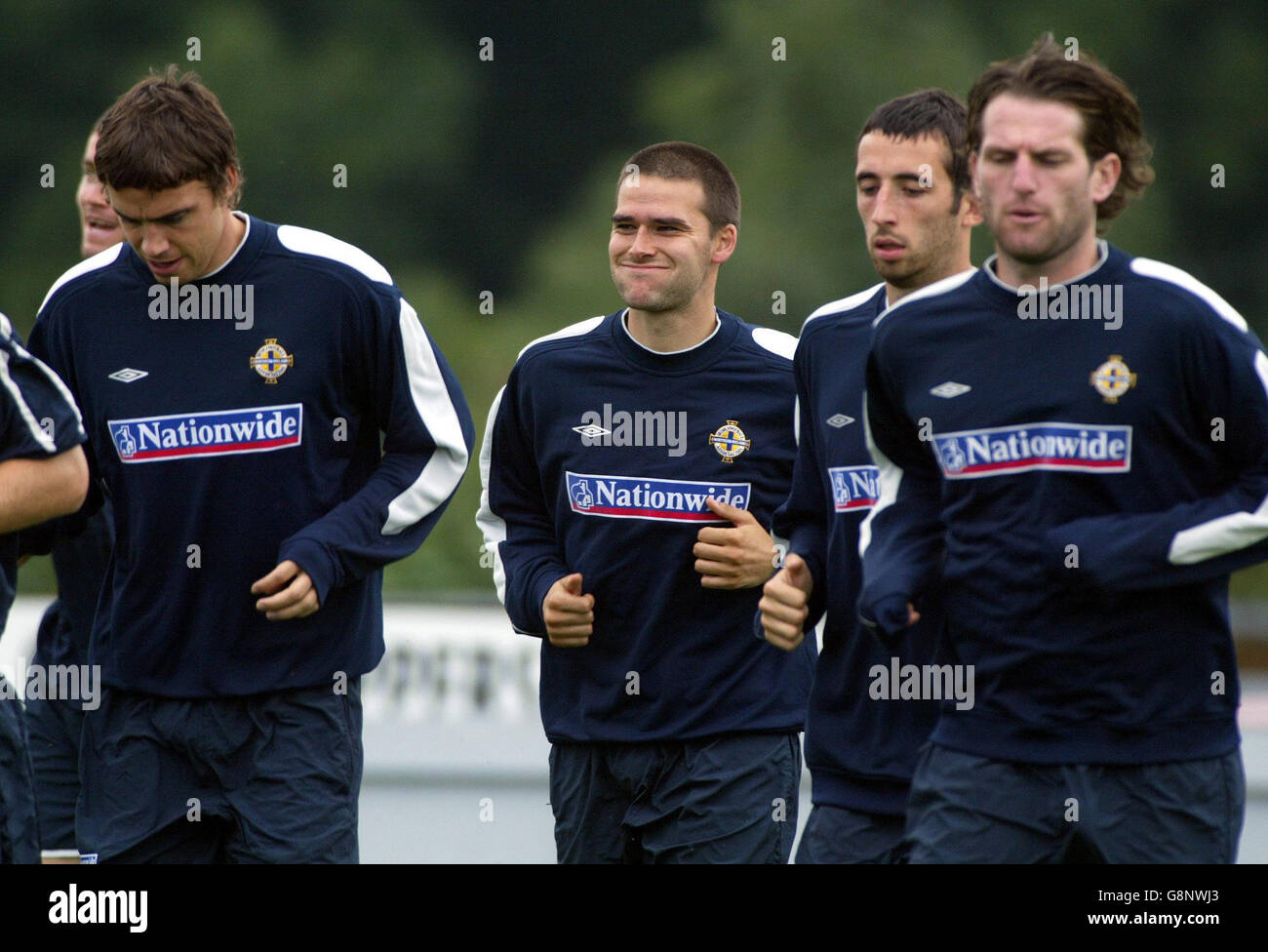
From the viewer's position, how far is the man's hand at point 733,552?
4.58 metres

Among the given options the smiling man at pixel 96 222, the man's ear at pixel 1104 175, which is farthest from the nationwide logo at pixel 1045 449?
the smiling man at pixel 96 222

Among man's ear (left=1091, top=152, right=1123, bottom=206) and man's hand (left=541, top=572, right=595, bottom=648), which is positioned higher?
man's ear (left=1091, top=152, right=1123, bottom=206)

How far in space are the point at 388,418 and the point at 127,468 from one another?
2.00 ft

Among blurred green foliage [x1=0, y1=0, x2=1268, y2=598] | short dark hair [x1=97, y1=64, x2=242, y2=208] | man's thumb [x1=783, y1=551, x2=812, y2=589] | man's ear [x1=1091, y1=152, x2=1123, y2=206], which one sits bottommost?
man's thumb [x1=783, y1=551, x2=812, y2=589]

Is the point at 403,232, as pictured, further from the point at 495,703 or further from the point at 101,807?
the point at 101,807

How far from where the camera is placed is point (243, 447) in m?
4.53

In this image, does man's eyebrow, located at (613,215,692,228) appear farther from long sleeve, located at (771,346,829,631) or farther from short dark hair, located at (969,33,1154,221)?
short dark hair, located at (969,33,1154,221)

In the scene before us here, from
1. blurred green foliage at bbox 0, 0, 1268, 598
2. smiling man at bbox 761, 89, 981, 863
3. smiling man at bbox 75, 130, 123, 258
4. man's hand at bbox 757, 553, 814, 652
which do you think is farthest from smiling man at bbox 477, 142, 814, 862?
blurred green foliage at bbox 0, 0, 1268, 598

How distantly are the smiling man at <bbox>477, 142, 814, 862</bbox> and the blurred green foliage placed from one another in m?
8.54

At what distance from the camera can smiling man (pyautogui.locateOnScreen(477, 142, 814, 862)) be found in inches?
185

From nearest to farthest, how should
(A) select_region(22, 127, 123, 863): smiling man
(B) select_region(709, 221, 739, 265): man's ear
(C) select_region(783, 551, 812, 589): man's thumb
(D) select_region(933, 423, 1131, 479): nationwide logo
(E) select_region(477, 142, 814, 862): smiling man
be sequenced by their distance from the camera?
1. (D) select_region(933, 423, 1131, 479): nationwide logo
2. (C) select_region(783, 551, 812, 589): man's thumb
3. (E) select_region(477, 142, 814, 862): smiling man
4. (B) select_region(709, 221, 739, 265): man's ear
5. (A) select_region(22, 127, 123, 863): smiling man

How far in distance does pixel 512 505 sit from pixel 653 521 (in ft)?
1.47

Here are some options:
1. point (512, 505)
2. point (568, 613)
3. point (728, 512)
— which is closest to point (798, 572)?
point (728, 512)

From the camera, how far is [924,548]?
12.9 ft
